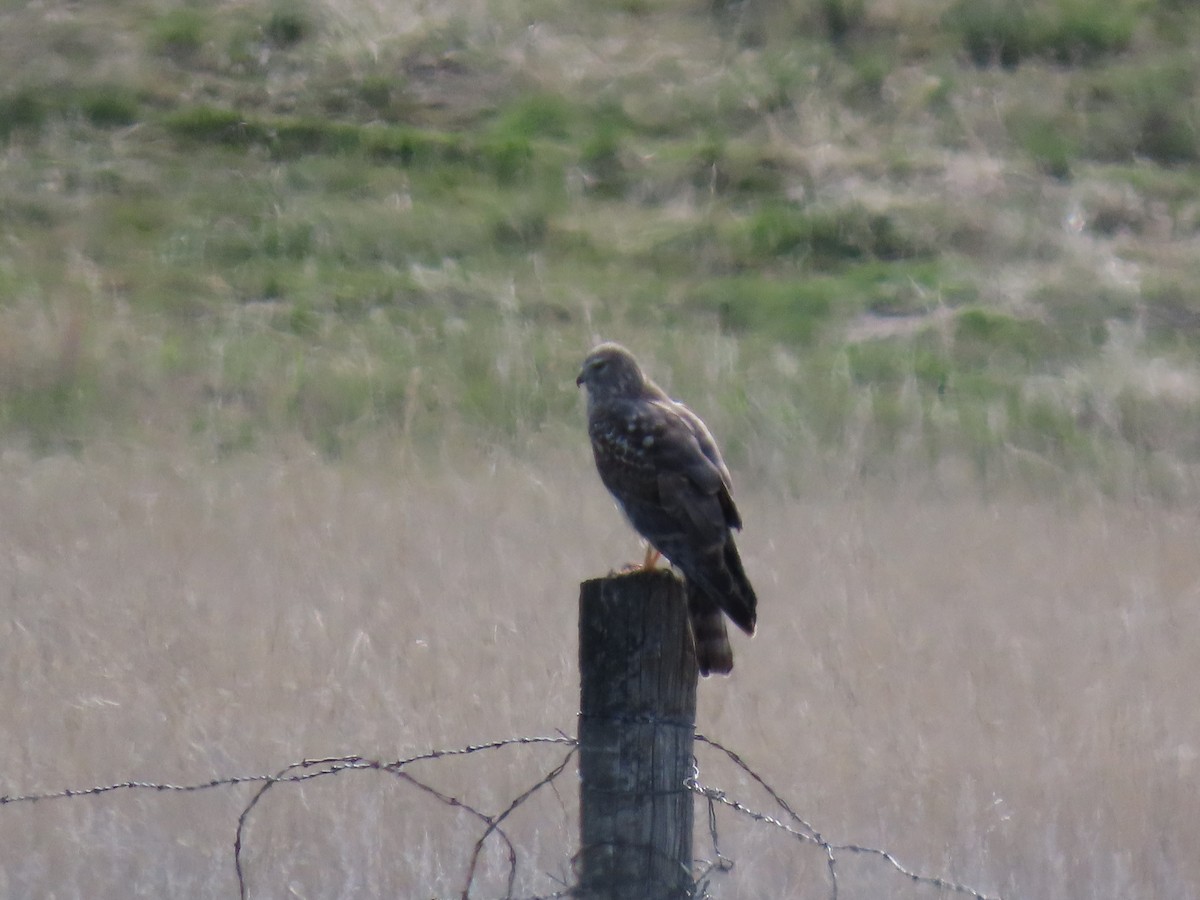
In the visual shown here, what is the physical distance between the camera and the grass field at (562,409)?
553cm

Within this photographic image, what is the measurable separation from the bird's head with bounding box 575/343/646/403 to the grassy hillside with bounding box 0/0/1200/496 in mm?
3867

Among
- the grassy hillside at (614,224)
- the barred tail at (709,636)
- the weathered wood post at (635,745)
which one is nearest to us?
the weathered wood post at (635,745)

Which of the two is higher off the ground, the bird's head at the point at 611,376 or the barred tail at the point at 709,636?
the bird's head at the point at 611,376

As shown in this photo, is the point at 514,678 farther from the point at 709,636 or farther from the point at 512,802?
the point at 709,636

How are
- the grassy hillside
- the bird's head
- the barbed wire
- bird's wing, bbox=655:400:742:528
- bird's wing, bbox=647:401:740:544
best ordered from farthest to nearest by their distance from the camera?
the grassy hillside < the bird's head < bird's wing, bbox=655:400:742:528 < bird's wing, bbox=647:401:740:544 < the barbed wire

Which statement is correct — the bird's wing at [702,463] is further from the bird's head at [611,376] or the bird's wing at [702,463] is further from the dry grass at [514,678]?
the dry grass at [514,678]

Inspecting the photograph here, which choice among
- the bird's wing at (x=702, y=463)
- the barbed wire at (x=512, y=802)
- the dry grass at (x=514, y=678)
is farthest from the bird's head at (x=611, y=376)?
the dry grass at (x=514, y=678)

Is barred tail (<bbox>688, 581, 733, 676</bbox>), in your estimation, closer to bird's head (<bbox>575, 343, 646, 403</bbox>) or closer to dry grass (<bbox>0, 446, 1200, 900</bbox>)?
bird's head (<bbox>575, 343, 646, 403</bbox>)

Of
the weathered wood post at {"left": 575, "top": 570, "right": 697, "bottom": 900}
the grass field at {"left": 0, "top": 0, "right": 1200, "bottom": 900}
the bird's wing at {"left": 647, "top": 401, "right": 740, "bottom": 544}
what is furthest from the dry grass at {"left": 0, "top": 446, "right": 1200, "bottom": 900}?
the weathered wood post at {"left": 575, "top": 570, "right": 697, "bottom": 900}

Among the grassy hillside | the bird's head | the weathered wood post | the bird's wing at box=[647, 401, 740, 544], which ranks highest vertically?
the grassy hillside

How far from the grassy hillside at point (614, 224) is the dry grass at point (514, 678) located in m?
1.51

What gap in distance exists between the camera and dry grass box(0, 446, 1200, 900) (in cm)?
523

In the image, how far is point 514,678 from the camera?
20.1ft

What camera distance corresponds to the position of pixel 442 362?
37.4ft
